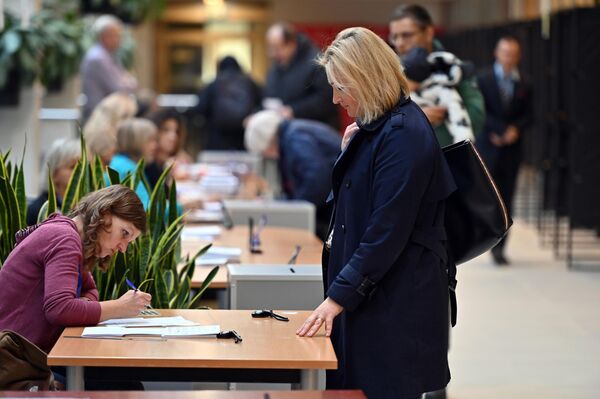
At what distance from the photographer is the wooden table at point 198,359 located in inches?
126

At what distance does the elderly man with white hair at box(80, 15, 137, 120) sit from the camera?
37.8 feet

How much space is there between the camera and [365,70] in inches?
138

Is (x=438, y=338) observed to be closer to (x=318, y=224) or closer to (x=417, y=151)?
(x=417, y=151)

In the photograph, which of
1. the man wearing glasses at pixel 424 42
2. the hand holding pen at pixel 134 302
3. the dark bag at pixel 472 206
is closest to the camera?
the hand holding pen at pixel 134 302

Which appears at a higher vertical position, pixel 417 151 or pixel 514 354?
pixel 417 151

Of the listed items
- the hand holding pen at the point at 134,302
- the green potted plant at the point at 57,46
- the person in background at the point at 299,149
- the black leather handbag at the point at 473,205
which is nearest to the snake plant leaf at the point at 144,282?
the hand holding pen at the point at 134,302

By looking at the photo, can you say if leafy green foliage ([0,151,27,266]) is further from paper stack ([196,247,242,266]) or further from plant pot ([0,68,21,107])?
plant pot ([0,68,21,107])

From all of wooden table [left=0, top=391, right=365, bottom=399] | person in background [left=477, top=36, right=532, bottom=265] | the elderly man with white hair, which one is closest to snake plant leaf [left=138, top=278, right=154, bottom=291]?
wooden table [left=0, top=391, right=365, bottom=399]

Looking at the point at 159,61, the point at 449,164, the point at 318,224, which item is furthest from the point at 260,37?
the point at 449,164

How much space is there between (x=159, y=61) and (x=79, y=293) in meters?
21.1

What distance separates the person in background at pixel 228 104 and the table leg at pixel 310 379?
357 inches

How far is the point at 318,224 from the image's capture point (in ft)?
26.0

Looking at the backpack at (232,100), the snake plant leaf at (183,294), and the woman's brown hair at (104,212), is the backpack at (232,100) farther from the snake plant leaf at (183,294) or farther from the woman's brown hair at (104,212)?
the woman's brown hair at (104,212)

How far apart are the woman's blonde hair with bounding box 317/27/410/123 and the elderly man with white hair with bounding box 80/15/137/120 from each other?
8.18 m
